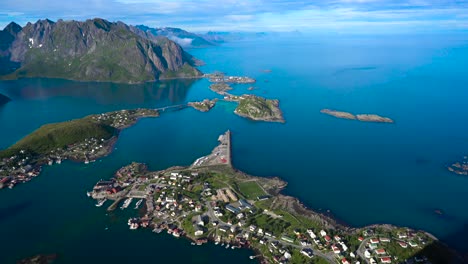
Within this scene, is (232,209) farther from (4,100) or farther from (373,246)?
(4,100)

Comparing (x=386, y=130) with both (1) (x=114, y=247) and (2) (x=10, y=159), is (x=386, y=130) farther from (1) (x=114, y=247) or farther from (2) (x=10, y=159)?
(2) (x=10, y=159)

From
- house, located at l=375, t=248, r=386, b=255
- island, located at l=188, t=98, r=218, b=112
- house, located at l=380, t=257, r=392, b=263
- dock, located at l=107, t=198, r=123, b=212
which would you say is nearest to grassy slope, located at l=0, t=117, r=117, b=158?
dock, located at l=107, t=198, r=123, b=212

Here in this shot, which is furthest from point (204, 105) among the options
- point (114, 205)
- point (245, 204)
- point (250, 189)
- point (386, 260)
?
point (386, 260)

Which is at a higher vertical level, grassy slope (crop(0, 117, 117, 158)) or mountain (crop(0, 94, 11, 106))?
grassy slope (crop(0, 117, 117, 158))

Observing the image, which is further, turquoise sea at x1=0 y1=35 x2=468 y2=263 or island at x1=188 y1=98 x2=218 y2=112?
island at x1=188 y1=98 x2=218 y2=112

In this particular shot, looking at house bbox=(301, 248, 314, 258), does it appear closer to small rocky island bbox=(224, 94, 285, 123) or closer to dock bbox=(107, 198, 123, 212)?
dock bbox=(107, 198, 123, 212)

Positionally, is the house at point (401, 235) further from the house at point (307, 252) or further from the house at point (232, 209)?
the house at point (232, 209)

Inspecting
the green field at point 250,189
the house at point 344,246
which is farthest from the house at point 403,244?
the green field at point 250,189
